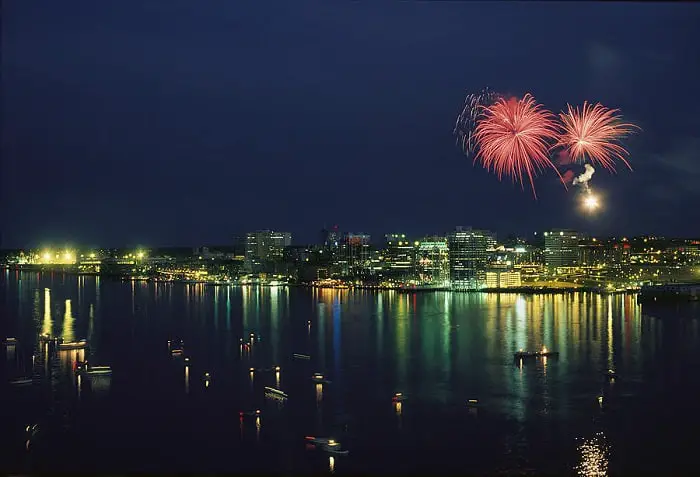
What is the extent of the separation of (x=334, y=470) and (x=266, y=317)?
7.49m

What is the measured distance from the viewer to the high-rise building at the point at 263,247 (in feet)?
84.7

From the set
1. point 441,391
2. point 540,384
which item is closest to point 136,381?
point 441,391

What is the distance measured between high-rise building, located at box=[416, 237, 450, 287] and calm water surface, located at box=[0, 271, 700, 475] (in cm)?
907

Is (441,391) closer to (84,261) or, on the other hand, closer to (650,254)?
(650,254)

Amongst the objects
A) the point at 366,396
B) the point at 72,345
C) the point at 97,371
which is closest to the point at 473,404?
the point at 366,396

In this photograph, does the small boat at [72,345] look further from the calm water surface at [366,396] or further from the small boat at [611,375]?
the small boat at [611,375]

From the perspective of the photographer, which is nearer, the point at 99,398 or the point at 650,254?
the point at 99,398

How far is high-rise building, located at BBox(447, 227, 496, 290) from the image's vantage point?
19.7 meters

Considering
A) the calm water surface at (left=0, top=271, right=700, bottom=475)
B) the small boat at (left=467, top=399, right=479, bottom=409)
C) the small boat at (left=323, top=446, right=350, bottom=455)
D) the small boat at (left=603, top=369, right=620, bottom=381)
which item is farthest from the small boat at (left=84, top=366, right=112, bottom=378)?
the small boat at (left=603, top=369, right=620, bottom=381)

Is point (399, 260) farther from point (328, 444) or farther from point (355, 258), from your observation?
point (328, 444)

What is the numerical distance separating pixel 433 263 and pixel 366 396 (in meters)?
15.6

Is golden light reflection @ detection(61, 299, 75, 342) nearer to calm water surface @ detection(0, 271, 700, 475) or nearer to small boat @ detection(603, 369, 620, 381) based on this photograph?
calm water surface @ detection(0, 271, 700, 475)

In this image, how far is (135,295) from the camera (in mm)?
16297

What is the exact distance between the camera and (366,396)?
223 inches
